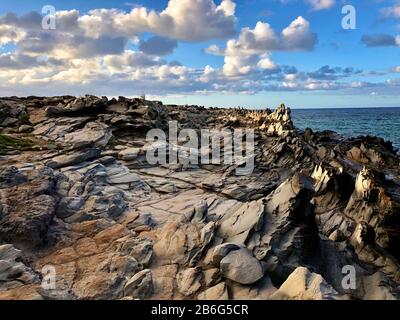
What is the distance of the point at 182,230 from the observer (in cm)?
1537

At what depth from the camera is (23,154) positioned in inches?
1025

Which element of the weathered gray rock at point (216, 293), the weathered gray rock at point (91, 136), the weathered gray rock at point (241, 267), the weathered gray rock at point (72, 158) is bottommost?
the weathered gray rock at point (216, 293)

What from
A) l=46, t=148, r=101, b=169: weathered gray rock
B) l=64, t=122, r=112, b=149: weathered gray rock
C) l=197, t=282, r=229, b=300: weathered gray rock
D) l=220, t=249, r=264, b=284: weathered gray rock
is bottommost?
l=197, t=282, r=229, b=300: weathered gray rock

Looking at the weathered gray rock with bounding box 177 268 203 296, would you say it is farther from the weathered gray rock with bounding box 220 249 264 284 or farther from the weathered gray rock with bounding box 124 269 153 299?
the weathered gray rock with bounding box 124 269 153 299

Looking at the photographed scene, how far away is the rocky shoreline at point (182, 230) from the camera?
39.9 ft

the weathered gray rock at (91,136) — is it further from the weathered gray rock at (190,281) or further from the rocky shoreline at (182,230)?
the weathered gray rock at (190,281)

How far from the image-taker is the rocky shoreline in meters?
12.1

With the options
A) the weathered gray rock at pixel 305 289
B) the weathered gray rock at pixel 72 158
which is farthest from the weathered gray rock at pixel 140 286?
the weathered gray rock at pixel 72 158

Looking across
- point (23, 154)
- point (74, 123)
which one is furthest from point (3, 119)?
point (23, 154)

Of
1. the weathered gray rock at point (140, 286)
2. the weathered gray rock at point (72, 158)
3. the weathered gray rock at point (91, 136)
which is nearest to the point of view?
the weathered gray rock at point (140, 286)

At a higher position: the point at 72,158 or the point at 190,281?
the point at 72,158

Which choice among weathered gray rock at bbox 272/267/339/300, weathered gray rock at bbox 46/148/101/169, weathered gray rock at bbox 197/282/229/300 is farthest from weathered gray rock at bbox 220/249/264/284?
weathered gray rock at bbox 46/148/101/169

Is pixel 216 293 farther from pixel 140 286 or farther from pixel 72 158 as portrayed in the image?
pixel 72 158

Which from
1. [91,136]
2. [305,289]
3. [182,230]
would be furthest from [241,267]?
[91,136]
